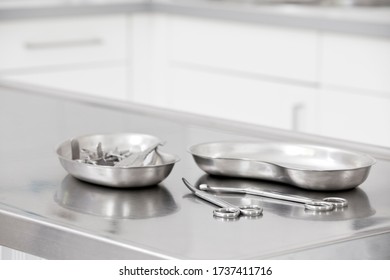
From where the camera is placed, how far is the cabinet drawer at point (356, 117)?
8.69 ft

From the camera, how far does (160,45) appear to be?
339 cm

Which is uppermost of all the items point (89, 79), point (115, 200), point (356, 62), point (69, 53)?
point (115, 200)

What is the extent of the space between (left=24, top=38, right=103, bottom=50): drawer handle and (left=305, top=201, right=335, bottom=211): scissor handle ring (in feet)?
7.35

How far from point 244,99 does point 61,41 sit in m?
0.66

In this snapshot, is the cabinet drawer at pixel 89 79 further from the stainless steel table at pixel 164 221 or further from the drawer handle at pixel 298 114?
the stainless steel table at pixel 164 221

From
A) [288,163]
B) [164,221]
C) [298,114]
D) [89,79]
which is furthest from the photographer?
[89,79]

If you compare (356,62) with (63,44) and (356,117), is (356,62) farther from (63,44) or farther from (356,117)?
(63,44)

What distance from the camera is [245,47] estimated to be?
9.93 ft

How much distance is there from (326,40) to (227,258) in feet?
6.69

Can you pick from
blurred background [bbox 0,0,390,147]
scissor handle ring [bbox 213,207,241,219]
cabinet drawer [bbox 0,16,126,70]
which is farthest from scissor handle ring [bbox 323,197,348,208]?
cabinet drawer [bbox 0,16,126,70]

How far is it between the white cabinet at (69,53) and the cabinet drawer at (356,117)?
0.89 m

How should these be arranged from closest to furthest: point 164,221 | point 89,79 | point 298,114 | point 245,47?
point 164,221
point 298,114
point 245,47
point 89,79

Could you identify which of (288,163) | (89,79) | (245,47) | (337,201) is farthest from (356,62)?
(337,201)

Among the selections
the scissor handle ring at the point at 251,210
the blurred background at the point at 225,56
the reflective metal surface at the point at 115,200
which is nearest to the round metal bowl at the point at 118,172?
the reflective metal surface at the point at 115,200
